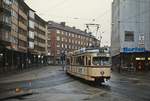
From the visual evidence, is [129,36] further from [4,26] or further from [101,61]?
[101,61]

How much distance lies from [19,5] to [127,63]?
28.4m

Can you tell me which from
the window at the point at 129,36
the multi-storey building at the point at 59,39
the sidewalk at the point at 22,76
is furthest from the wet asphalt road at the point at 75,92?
the multi-storey building at the point at 59,39

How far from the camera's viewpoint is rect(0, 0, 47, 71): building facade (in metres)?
66.2

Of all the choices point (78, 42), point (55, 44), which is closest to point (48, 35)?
point (55, 44)

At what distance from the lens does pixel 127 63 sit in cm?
7756

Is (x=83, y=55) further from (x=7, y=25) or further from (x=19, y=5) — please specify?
(x=19, y=5)

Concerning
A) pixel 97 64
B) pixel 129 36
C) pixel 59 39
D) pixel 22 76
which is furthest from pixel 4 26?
pixel 59 39

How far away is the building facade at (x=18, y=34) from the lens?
66.2m

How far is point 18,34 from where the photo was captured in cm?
8562

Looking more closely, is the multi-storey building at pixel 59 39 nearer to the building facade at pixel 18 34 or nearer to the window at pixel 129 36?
the building facade at pixel 18 34

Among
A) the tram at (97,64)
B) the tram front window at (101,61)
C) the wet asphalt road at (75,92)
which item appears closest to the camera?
the wet asphalt road at (75,92)

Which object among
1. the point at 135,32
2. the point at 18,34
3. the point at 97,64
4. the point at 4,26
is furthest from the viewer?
the point at 18,34

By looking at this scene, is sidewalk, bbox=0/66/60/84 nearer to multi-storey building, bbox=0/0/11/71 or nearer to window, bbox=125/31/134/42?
multi-storey building, bbox=0/0/11/71

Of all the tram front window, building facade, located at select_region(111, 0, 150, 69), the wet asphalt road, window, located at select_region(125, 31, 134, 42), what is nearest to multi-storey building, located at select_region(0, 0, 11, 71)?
building facade, located at select_region(111, 0, 150, 69)
